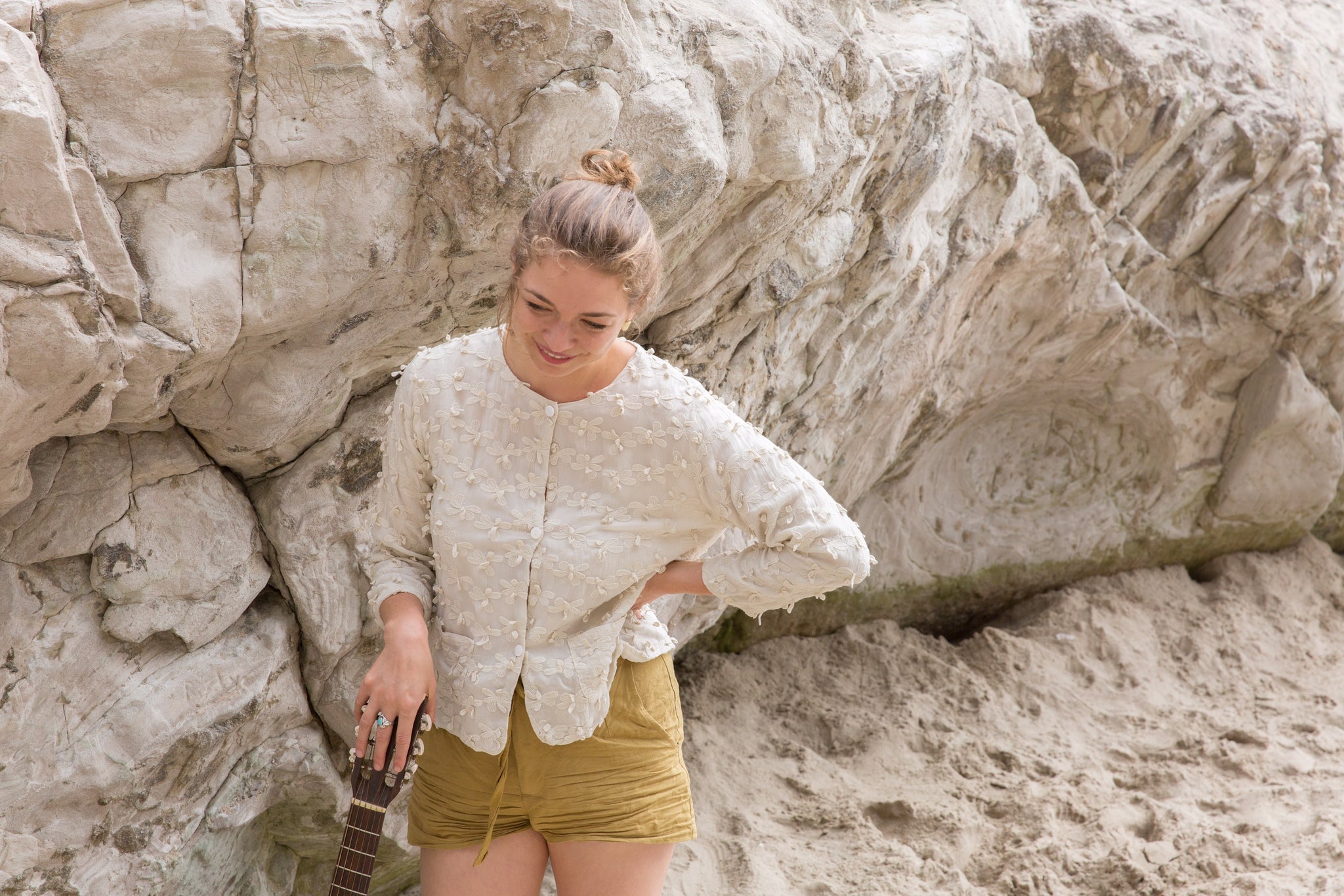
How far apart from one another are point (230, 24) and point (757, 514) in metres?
1.15

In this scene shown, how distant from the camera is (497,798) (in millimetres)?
1863

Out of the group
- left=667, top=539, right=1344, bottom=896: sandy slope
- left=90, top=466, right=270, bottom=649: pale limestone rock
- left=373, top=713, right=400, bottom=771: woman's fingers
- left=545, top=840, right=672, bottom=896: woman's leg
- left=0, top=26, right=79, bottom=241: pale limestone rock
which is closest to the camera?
left=0, top=26, right=79, bottom=241: pale limestone rock

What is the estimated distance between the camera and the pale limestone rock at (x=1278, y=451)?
444cm

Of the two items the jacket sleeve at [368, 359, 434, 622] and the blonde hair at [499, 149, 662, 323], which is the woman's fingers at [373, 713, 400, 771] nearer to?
the jacket sleeve at [368, 359, 434, 622]

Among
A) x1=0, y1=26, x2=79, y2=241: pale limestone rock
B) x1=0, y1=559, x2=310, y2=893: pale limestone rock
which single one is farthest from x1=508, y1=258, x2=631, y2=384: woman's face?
x1=0, y1=559, x2=310, y2=893: pale limestone rock

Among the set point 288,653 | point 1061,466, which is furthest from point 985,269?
point 288,653

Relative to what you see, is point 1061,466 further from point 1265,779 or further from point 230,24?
point 230,24

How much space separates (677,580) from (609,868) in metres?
0.49

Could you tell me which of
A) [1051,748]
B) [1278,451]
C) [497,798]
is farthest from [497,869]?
[1278,451]

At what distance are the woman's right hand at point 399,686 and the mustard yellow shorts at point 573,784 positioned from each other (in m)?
0.17

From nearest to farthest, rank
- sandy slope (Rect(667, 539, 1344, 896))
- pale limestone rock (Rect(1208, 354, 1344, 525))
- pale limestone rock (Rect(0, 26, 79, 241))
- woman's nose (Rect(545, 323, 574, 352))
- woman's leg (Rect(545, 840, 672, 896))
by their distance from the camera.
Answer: pale limestone rock (Rect(0, 26, 79, 241)), woman's nose (Rect(545, 323, 574, 352)), woman's leg (Rect(545, 840, 672, 896)), sandy slope (Rect(667, 539, 1344, 896)), pale limestone rock (Rect(1208, 354, 1344, 525))

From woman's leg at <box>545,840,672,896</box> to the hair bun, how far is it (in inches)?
42.0

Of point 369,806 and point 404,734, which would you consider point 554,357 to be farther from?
point 369,806

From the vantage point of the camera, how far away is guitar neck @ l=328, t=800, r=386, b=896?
182 cm
